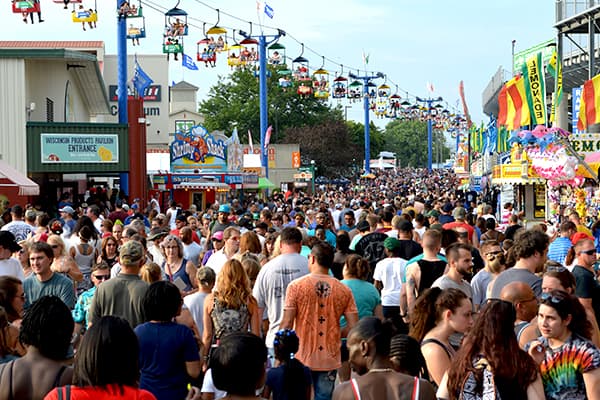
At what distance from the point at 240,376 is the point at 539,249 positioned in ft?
13.8

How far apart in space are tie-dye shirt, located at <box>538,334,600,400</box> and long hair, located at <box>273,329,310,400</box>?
132 centimetres

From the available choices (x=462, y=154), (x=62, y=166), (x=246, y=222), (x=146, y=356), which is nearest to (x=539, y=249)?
(x=146, y=356)

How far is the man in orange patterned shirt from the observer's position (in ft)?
25.0

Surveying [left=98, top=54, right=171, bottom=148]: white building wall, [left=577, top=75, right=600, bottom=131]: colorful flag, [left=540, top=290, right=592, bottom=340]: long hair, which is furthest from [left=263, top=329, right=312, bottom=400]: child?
[left=98, top=54, right=171, bottom=148]: white building wall

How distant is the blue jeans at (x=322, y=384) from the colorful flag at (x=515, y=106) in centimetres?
2219

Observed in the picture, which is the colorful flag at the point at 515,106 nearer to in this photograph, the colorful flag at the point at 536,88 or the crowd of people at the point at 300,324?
the colorful flag at the point at 536,88

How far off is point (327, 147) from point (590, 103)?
2589 inches

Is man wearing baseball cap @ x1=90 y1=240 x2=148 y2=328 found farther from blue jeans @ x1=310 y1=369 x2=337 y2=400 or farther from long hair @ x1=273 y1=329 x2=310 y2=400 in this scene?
long hair @ x1=273 y1=329 x2=310 y2=400

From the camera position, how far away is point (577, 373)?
5.11 metres

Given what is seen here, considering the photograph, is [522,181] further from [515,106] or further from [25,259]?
[25,259]


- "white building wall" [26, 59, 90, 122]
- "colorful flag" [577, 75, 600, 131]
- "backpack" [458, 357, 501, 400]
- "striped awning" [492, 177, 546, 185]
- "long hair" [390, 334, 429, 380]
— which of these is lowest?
"backpack" [458, 357, 501, 400]

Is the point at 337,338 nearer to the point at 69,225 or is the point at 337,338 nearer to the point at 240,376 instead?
the point at 240,376

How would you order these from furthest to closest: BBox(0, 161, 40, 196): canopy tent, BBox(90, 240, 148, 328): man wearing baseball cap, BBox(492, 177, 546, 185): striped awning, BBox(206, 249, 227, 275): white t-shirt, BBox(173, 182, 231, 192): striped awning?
BBox(173, 182, 231, 192): striped awning < BBox(492, 177, 546, 185): striped awning < BBox(0, 161, 40, 196): canopy tent < BBox(206, 249, 227, 275): white t-shirt < BBox(90, 240, 148, 328): man wearing baseball cap

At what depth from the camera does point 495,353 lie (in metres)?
4.86
